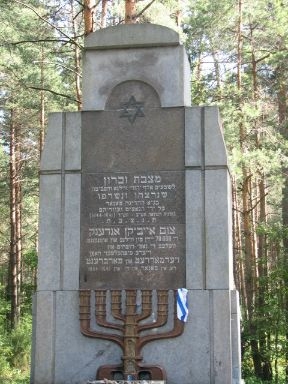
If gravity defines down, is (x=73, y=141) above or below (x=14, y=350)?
above

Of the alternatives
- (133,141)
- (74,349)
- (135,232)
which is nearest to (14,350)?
(74,349)

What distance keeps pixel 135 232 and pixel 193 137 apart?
4.10 feet

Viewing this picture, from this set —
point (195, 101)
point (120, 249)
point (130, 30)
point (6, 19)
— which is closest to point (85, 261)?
point (120, 249)

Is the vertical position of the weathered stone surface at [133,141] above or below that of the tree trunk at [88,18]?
below

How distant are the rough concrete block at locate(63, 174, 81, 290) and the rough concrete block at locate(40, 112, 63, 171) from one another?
22cm

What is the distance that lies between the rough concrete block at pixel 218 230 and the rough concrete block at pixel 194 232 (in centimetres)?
7

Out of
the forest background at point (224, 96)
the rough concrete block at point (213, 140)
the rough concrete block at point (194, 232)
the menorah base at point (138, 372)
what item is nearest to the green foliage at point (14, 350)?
the forest background at point (224, 96)

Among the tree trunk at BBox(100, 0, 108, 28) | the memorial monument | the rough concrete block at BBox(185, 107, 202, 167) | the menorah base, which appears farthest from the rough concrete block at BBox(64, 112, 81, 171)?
the tree trunk at BBox(100, 0, 108, 28)

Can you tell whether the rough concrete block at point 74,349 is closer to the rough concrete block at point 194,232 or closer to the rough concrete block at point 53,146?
the rough concrete block at point 194,232

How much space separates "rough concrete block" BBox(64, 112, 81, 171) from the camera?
7.51 metres

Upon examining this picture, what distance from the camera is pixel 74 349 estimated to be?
7.10 meters

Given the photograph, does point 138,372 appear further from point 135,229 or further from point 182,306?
point 135,229

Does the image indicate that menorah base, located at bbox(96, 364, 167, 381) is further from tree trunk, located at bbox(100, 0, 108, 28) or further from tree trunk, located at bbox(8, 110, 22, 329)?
tree trunk, located at bbox(8, 110, 22, 329)

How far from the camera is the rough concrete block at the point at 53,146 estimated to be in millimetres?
7508
